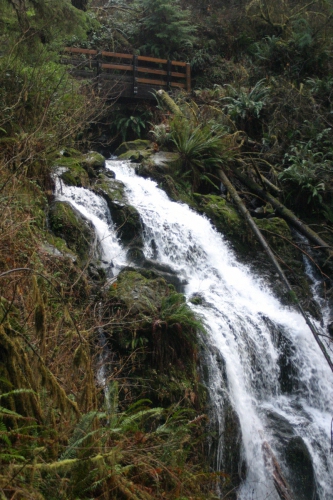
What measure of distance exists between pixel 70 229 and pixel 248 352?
326cm

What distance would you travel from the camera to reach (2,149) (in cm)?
697

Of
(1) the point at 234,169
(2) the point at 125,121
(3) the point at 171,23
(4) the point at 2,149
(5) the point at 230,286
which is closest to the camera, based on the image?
(4) the point at 2,149

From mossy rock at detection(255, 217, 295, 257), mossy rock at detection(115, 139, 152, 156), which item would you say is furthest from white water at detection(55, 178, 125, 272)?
mossy rock at detection(115, 139, 152, 156)

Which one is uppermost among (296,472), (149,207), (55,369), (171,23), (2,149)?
(171,23)

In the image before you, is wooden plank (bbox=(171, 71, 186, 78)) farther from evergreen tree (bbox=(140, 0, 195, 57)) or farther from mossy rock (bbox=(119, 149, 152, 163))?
mossy rock (bbox=(119, 149, 152, 163))

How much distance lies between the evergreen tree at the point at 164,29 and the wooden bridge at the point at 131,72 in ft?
2.53

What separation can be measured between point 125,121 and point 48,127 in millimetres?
8619

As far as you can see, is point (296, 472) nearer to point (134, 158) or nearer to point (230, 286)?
point (230, 286)

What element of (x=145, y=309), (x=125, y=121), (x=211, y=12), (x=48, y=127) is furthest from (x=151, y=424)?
(x=211, y=12)

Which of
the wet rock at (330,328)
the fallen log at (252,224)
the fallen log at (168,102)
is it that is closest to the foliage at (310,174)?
the fallen log at (252,224)

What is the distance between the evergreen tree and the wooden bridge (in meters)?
0.77

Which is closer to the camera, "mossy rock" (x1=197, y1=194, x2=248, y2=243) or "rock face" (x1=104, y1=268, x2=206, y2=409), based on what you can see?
"rock face" (x1=104, y1=268, x2=206, y2=409)

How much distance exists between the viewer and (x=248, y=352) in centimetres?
712

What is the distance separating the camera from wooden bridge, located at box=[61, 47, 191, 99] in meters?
14.5
